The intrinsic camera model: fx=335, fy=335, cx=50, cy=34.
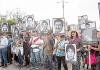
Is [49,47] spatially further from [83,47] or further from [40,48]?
[83,47]

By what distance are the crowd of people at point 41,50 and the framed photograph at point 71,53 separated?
0.16 meters

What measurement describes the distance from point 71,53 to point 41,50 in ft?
12.2

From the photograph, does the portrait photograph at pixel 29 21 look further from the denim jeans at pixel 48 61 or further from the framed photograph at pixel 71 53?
the framed photograph at pixel 71 53

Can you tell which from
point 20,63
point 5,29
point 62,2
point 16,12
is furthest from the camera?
point 16,12

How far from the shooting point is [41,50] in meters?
15.9

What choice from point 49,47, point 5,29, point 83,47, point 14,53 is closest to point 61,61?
point 49,47

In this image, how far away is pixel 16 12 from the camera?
77500 mm

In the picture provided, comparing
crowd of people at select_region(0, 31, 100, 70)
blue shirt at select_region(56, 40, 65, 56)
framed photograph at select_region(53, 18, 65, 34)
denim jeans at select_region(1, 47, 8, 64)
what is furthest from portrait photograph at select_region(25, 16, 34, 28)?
blue shirt at select_region(56, 40, 65, 56)

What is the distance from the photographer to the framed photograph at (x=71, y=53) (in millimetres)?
12183

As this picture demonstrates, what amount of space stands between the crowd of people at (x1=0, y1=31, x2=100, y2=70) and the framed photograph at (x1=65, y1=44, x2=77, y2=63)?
0.16 m

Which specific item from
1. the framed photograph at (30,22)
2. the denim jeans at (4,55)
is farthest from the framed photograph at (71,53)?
the framed photograph at (30,22)

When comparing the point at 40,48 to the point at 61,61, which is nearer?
the point at 61,61

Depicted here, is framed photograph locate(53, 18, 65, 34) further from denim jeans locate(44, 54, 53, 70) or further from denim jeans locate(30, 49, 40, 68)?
denim jeans locate(30, 49, 40, 68)

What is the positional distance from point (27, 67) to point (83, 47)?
5.87m
